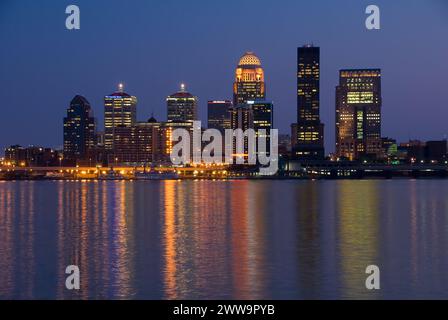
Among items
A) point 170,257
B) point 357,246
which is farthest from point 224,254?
point 357,246

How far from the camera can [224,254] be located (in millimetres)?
41594

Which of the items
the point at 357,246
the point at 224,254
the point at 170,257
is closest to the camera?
the point at 170,257

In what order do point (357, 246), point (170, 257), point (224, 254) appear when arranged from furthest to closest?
1. point (357, 246)
2. point (224, 254)
3. point (170, 257)

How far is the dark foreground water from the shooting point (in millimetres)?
31516

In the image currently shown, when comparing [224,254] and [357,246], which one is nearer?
[224,254]

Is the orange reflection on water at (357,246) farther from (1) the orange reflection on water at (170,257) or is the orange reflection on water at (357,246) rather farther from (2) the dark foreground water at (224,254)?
(1) the orange reflection on water at (170,257)

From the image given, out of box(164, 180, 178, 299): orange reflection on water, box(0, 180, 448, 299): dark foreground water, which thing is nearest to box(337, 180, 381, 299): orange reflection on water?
box(0, 180, 448, 299): dark foreground water

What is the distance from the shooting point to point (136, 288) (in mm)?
31734

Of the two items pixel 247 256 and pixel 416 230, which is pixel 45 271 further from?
→ pixel 416 230

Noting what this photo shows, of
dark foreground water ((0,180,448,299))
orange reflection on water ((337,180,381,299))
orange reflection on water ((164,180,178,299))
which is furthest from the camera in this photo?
orange reflection on water ((337,180,381,299))

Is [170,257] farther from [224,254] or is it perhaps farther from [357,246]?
[357,246]

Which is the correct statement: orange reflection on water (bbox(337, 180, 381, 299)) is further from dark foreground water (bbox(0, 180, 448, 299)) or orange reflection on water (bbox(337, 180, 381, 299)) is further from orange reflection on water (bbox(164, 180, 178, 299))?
orange reflection on water (bbox(164, 180, 178, 299))
